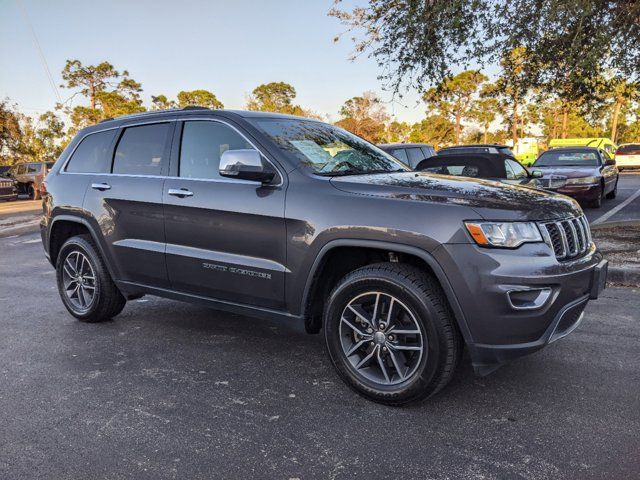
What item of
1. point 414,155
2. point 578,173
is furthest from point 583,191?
point 414,155

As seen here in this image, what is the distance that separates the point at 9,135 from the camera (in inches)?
1633

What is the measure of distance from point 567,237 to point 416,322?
1.02 metres

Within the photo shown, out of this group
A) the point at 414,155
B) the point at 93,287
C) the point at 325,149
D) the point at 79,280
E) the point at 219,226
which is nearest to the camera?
the point at 219,226

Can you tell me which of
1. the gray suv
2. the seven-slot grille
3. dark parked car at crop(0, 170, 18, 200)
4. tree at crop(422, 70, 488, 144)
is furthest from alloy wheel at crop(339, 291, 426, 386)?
tree at crop(422, 70, 488, 144)

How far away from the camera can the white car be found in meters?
31.3

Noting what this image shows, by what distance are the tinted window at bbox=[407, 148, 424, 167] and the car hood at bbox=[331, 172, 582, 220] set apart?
780 cm

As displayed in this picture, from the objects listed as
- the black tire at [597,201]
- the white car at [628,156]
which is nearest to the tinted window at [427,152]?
the black tire at [597,201]

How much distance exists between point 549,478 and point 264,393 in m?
1.71

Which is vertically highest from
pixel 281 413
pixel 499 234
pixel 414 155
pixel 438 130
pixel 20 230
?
pixel 438 130

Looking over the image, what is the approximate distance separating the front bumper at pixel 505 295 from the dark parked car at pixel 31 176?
998 inches

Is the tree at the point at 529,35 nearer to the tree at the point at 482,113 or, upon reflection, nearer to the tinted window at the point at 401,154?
the tinted window at the point at 401,154

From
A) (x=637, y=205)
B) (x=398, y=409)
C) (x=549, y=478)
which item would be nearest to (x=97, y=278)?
(x=398, y=409)

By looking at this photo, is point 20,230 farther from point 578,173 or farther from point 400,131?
point 400,131

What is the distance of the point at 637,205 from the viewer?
1359cm
